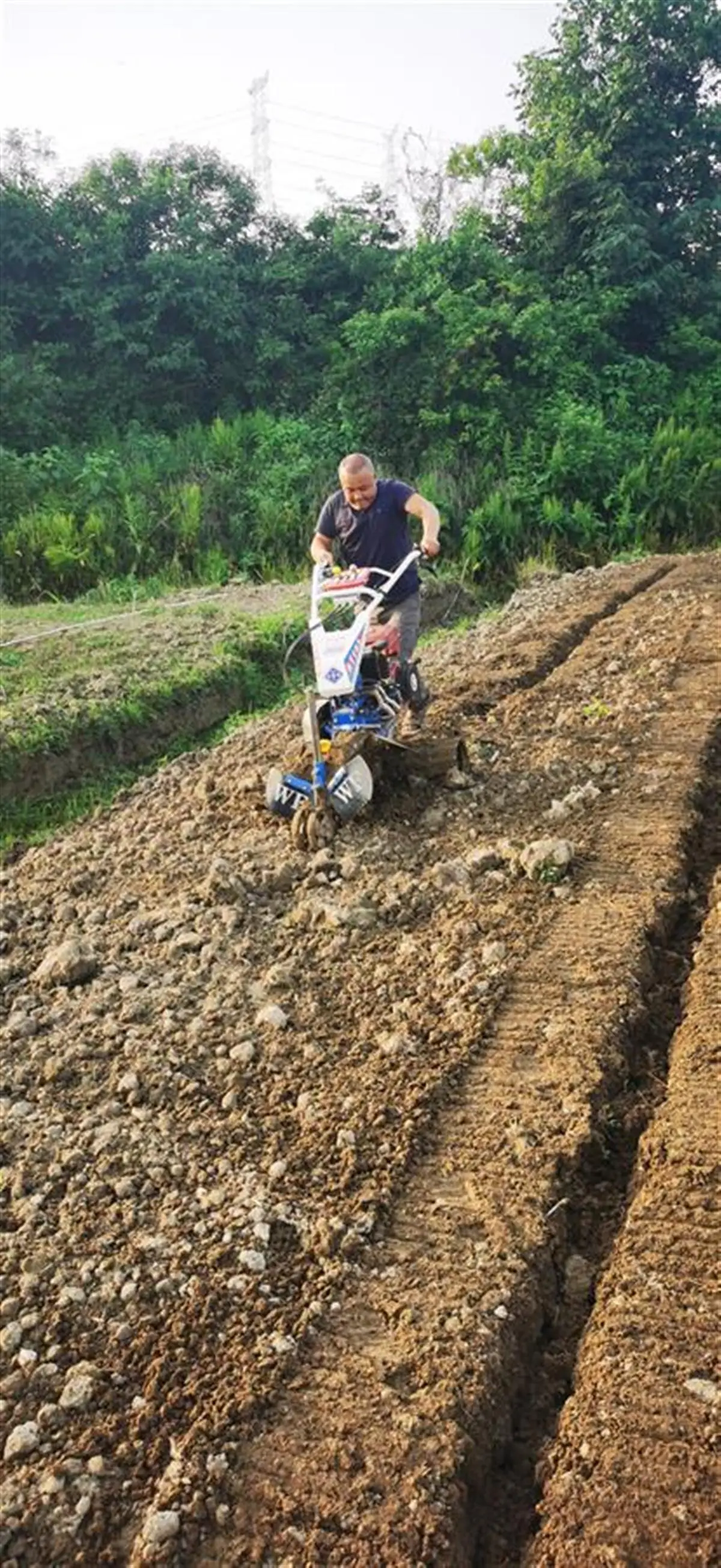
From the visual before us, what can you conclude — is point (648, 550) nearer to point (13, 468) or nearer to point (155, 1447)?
point (13, 468)

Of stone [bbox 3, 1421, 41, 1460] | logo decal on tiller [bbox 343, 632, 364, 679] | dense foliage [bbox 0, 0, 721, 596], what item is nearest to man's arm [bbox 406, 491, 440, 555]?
logo decal on tiller [bbox 343, 632, 364, 679]

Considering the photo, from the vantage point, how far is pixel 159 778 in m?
7.43

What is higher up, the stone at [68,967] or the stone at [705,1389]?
the stone at [68,967]

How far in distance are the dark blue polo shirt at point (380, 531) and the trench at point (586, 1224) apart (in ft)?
7.92

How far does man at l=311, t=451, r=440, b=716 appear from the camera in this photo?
5.98 meters

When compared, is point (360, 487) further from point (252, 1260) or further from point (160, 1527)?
point (160, 1527)

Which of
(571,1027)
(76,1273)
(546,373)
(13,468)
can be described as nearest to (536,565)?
(546,373)

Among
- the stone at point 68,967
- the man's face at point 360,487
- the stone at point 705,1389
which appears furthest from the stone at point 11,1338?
the man's face at point 360,487

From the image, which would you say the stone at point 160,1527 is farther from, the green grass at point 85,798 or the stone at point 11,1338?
the green grass at point 85,798

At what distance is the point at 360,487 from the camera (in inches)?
235

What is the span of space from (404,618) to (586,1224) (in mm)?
3843

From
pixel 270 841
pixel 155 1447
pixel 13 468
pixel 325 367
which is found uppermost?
pixel 325 367

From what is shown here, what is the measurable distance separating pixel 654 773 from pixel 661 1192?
10.4 feet

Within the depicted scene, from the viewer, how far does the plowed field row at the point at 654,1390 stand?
87.2 inches
